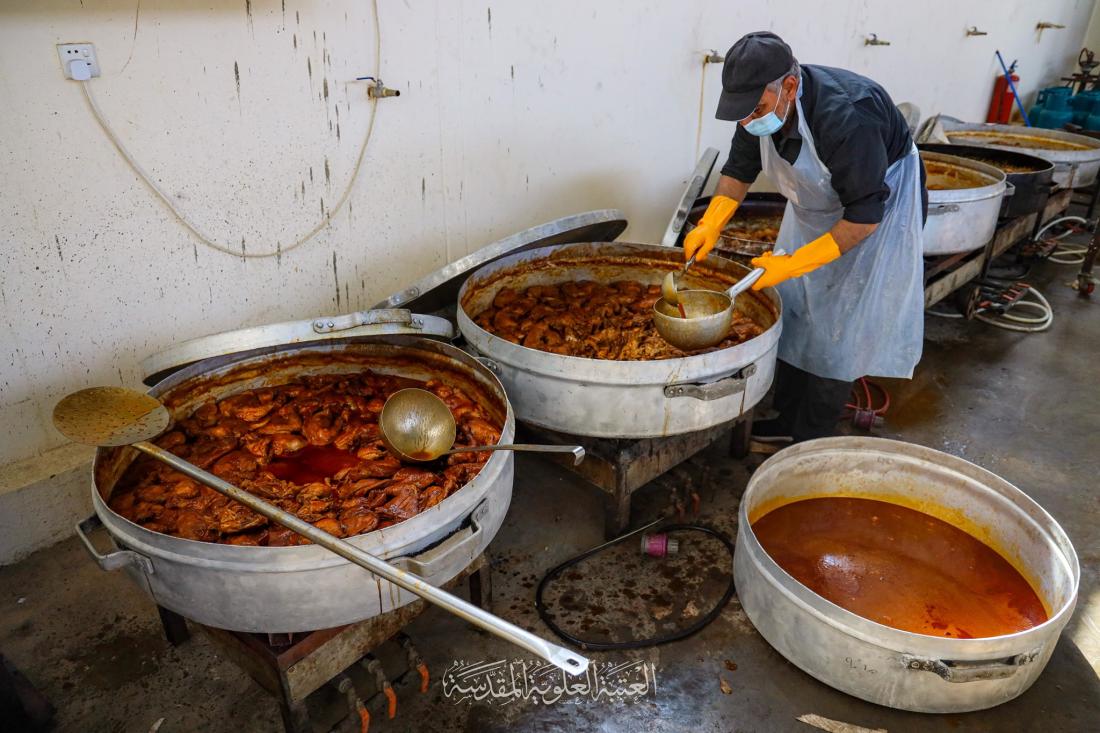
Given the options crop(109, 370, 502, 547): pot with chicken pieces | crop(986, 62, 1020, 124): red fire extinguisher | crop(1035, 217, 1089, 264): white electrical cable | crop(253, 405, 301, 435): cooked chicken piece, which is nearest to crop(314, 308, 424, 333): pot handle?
crop(109, 370, 502, 547): pot with chicken pieces

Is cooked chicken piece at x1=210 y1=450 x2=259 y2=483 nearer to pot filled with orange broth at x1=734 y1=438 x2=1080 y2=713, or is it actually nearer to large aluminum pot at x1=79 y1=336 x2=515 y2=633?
large aluminum pot at x1=79 y1=336 x2=515 y2=633

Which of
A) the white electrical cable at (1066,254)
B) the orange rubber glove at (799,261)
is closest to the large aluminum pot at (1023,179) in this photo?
the white electrical cable at (1066,254)

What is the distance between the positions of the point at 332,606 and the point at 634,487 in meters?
1.53

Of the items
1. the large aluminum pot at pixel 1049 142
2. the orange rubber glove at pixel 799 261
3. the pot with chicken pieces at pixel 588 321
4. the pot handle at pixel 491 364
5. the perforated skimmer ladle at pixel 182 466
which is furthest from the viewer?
the large aluminum pot at pixel 1049 142

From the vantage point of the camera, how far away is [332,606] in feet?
6.27

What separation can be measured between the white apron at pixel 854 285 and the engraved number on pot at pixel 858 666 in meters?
1.60

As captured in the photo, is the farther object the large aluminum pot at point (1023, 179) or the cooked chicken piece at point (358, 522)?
the large aluminum pot at point (1023, 179)

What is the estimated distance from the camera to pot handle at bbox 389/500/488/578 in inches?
74.9

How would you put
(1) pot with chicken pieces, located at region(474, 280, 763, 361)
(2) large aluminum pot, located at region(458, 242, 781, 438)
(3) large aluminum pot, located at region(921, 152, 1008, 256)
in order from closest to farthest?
(2) large aluminum pot, located at region(458, 242, 781, 438) → (1) pot with chicken pieces, located at region(474, 280, 763, 361) → (3) large aluminum pot, located at region(921, 152, 1008, 256)

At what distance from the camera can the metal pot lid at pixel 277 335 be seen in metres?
2.21

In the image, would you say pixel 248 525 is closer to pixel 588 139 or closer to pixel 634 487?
pixel 634 487

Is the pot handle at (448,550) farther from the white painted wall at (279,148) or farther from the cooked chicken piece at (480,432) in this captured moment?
the white painted wall at (279,148)

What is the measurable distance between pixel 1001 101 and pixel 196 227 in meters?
10.0

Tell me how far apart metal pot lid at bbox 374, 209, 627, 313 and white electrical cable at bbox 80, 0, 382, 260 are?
61 cm
